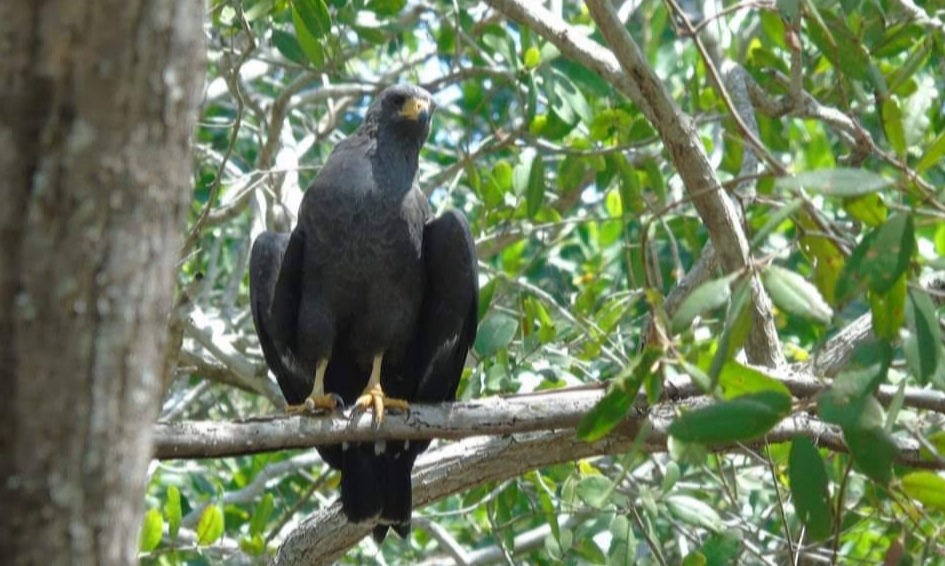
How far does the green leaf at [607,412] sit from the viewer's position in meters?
2.66

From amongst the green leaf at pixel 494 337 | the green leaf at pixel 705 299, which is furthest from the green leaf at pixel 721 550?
the green leaf at pixel 705 299

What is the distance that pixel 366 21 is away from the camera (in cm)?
642

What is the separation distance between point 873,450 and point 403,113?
3.10m

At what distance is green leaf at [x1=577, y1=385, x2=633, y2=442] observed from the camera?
266 cm

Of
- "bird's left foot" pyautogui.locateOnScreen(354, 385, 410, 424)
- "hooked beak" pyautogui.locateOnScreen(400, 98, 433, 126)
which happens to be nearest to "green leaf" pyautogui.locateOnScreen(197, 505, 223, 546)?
"bird's left foot" pyautogui.locateOnScreen(354, 385, 410, 424)

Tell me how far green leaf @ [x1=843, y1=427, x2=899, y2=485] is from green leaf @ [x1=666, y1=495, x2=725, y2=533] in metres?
1.82

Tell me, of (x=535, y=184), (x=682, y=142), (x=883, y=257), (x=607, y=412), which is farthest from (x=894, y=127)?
(x=535, y=184)

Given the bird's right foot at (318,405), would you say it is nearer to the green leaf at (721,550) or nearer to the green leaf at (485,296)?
the green leaf at (485,296)

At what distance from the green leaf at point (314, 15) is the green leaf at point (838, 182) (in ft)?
8.18

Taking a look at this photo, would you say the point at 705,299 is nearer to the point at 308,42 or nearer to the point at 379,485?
the point at 379,485

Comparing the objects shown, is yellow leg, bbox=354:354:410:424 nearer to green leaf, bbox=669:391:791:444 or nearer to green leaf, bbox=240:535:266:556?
green leaf, bbox=240:535:266:556

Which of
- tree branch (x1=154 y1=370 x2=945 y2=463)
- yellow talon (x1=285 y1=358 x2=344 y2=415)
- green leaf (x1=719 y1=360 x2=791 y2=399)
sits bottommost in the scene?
yellow talon (x1=285 y1=358 x2=344 y2=415)

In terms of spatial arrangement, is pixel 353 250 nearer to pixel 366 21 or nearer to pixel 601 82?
pixel 601 82

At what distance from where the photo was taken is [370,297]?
4.76 metres
